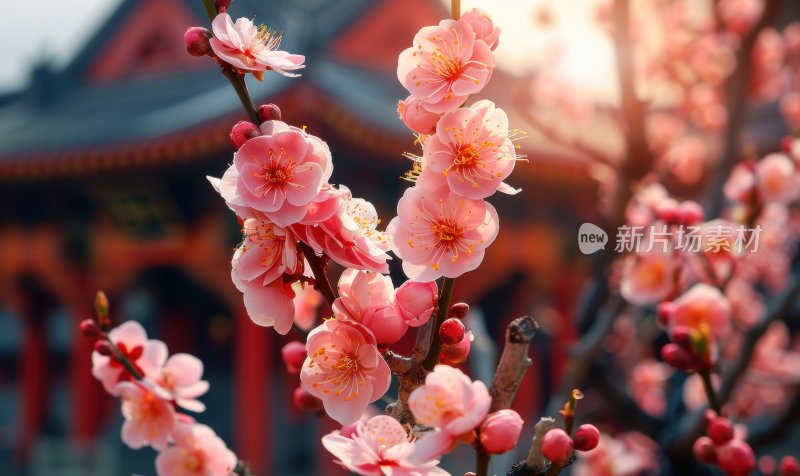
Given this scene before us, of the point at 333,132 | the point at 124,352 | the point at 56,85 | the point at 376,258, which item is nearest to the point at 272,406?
the point at 333,132

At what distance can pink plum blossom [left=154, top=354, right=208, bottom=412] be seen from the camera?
145 cm

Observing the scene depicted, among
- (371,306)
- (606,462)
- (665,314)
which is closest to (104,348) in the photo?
(371,306)

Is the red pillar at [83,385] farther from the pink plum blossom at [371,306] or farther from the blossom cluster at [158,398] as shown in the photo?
the pink plum blossom at [371,306]

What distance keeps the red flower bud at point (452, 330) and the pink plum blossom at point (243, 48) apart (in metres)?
0.37

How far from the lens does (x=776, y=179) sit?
2668mm

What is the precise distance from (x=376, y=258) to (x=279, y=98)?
550 cm

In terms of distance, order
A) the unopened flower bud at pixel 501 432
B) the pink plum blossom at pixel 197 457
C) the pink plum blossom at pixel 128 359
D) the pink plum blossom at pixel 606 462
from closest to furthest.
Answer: the unopened flower bud at pixel 501 432
the pink plum blossom at pixel 197 457
the pink plum blossom at pixel 128 359
the pink plum blossom at pixel 606 462

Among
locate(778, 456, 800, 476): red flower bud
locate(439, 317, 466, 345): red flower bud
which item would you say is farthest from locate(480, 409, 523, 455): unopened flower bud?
locate(778, 456, 800, 476): red flower bud

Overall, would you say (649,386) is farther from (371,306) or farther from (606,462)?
(371,306)

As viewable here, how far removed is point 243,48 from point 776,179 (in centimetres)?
218

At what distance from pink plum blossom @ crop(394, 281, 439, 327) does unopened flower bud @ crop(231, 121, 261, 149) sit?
259 millimetres

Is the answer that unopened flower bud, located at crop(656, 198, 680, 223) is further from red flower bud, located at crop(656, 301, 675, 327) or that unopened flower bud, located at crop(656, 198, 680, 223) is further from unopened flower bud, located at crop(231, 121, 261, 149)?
unopened flower bud, located at crop(231, 121, 261, 149)

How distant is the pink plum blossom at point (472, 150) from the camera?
39.2 inches

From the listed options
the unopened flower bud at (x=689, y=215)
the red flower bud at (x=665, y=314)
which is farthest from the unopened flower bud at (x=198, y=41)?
the unopened flower bud at (x=689, y=215)
